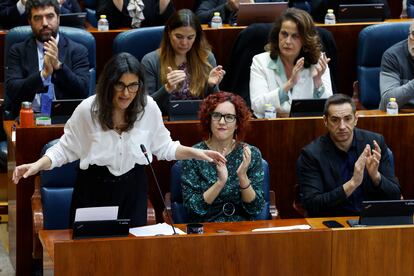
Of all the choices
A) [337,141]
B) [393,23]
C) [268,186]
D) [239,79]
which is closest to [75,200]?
[268,186]

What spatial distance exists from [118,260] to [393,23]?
9.40 ft

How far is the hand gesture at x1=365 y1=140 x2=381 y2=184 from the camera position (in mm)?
4320

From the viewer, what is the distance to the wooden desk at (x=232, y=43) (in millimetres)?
5863

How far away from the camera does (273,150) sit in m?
4.75

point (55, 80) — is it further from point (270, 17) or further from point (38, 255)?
point (270, 17)

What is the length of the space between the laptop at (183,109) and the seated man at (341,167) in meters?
0.55

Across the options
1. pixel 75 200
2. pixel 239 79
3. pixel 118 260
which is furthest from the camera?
pixel 239 79

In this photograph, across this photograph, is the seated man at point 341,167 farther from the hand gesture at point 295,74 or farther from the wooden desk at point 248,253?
the wooden desk at point 248,253

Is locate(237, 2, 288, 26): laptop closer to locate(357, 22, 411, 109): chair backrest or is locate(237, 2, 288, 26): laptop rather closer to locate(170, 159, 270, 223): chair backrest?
locate(357, 22, 411, 109): chair backrest

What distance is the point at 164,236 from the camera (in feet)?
11.2

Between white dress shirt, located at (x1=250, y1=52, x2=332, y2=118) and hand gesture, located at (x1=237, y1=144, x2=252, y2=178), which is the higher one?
white dress shirt, located at (x1=250, y1=52, x2=332, y2=118)

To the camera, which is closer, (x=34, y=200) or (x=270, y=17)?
(x=34, y=200)

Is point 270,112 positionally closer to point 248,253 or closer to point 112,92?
point 112,92

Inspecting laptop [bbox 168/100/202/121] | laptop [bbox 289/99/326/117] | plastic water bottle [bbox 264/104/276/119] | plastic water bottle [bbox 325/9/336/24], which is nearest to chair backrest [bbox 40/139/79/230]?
laptop [bbox 168/100/202/121]
